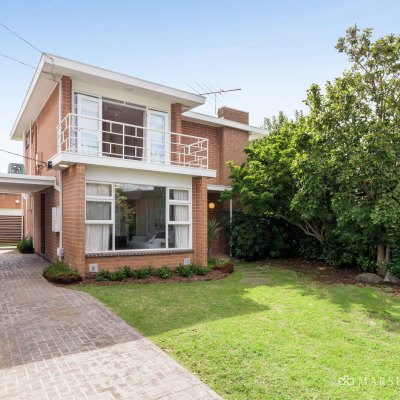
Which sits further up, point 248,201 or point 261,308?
point 248,201

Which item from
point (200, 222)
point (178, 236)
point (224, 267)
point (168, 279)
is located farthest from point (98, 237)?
point (224, 267)

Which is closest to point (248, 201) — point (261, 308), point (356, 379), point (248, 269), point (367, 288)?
point (248, 269)

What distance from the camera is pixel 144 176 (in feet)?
37.0

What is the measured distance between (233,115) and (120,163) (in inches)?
383

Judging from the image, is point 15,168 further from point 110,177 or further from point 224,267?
point 224,267

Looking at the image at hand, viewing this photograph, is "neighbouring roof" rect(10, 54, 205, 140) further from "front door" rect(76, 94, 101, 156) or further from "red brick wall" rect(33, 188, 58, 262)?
"red brick wall" rect(33, 188, 58, 262)

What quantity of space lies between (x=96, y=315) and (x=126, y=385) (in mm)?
2907

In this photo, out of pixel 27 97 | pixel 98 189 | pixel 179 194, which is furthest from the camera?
pixel 27 97

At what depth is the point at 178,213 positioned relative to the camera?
1209 cm

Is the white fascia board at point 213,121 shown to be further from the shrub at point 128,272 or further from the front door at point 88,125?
the shrub at point 128,272

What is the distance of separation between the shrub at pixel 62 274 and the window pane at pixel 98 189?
2338mm

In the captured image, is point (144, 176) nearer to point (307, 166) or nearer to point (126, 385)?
point (307, 166)

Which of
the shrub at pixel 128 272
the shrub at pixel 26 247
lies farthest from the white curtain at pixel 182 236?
the shrub at pixel 26 247

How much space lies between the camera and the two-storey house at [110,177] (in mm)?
10234
